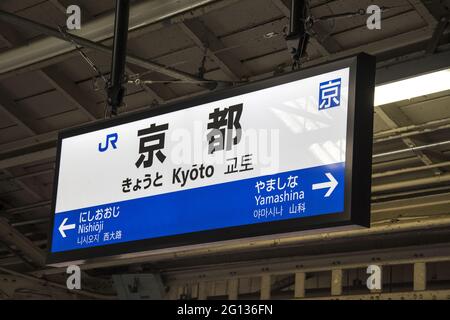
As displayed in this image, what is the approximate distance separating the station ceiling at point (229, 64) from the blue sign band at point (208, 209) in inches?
52.0

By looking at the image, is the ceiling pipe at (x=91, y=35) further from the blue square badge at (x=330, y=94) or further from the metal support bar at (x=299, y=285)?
the metal support bar at (x=299, y=285)

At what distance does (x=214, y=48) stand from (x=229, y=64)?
23 cm

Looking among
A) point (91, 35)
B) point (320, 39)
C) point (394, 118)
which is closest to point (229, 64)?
point (320, 39)

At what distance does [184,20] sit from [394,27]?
1.75 meters

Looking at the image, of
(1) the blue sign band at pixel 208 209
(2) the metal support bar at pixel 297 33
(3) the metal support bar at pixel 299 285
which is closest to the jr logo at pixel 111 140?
(1) the blue sign band at pixel 208 209

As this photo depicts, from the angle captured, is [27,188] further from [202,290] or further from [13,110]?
[202,290]

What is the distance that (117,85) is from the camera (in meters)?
6.49

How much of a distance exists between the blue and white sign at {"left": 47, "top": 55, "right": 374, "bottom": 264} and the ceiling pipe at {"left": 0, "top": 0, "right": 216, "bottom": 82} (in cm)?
141

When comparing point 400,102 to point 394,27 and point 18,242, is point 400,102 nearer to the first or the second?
point 394,27

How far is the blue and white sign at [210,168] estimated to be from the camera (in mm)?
5098

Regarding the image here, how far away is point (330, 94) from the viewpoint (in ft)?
17.1

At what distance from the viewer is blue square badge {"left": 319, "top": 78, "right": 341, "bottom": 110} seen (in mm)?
5168

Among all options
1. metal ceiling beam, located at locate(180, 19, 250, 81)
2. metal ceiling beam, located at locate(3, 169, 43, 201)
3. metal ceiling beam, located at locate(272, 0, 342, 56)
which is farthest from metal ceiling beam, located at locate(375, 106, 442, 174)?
metal ceiling beam, located at locate(3, 169, 43, 201)
